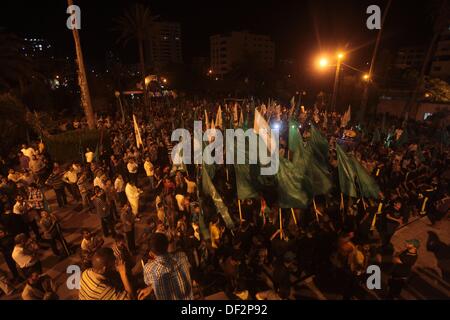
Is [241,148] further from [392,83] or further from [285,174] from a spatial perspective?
[392,83]

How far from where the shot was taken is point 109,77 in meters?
37.2

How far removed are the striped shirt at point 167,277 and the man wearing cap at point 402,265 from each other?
13.6 feet

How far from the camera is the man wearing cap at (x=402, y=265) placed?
204 inches

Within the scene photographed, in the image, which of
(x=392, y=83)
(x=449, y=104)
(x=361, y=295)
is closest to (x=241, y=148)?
(x=361, y=295)

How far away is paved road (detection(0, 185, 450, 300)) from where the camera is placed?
6012 millimetres

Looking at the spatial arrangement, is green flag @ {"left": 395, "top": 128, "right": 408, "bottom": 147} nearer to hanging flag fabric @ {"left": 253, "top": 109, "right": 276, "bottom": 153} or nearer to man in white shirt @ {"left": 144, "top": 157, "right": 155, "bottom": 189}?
hanging flag fabric @ {"left": 253, "top": 109, "right": 276, "bottom": 153}

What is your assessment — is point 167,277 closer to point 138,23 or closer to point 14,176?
point 14,176

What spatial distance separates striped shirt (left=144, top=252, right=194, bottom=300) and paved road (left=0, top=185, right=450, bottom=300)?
352 centimetres

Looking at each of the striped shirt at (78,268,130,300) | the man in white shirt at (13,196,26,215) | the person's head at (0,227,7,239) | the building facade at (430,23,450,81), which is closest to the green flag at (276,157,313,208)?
the striped shirt at (78,268,130,300)

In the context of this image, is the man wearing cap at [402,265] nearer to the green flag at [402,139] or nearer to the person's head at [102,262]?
the person's head at [102,262]

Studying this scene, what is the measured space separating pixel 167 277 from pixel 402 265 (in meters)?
4.46

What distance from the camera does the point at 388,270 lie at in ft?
21.8

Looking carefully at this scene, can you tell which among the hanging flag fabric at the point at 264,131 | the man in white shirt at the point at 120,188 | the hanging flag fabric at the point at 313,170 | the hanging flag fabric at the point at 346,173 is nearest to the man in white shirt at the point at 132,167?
the man in white shirt at the point at 120,188

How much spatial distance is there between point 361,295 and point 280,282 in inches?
78.9
